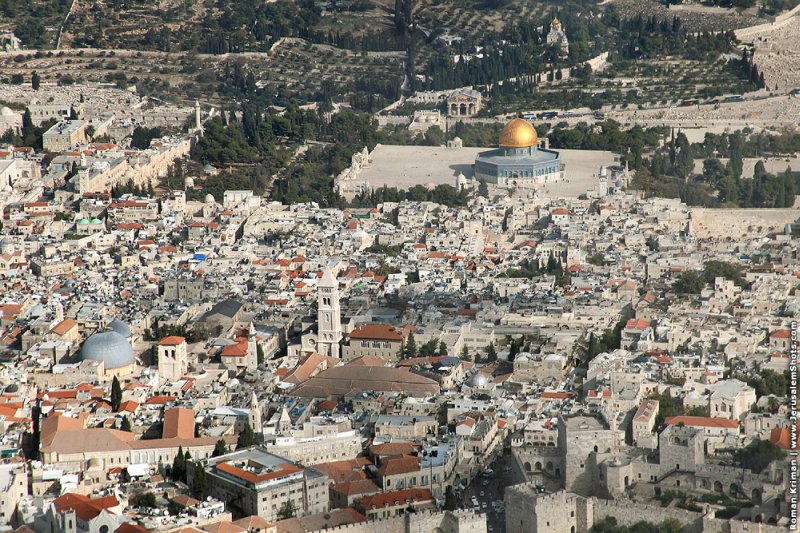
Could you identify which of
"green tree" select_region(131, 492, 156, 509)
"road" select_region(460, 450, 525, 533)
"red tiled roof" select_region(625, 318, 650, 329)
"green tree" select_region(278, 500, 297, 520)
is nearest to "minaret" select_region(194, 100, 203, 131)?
"red tiled roof" select_region(625, 318, 650, 329)

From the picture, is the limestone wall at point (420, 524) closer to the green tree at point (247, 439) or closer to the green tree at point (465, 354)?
the green tree at point (247, 439)

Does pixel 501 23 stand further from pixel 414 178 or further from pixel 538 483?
pixel 538 483

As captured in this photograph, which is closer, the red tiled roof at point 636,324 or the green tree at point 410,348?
the green tree at point 410,348

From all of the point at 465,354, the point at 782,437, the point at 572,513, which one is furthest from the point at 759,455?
the point at 465,354

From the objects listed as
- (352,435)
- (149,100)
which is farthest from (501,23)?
(352,435)

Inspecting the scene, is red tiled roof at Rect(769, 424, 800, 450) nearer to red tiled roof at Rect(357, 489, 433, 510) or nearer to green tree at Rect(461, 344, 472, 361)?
red tiled roof at Rect(357, 489, 433, 510)

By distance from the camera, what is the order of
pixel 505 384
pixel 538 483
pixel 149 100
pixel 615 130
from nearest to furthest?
1. pixel 538 483
2. pixel 505 384
3. pixel 615 130
4. pixel 149 100

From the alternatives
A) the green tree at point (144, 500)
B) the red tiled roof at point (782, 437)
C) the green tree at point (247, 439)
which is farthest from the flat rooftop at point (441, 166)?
the green tree at point (144, 500)
